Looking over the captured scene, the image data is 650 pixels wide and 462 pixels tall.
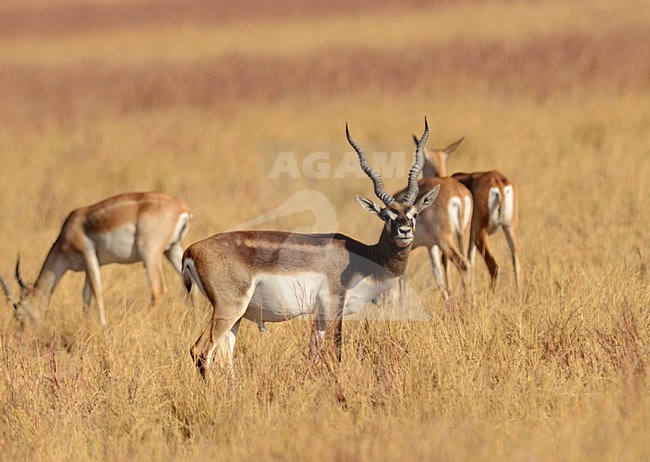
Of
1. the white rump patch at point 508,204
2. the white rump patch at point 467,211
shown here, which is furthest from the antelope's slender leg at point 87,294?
the white rump patch at point 508,204

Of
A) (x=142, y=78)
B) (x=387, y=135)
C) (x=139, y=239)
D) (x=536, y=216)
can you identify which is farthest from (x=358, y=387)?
(x=142, y=78)

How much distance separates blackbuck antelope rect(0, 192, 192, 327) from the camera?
9000 mm

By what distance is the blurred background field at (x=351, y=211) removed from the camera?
16.5 ft

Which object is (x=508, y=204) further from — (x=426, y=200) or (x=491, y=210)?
(x=426, y=200)

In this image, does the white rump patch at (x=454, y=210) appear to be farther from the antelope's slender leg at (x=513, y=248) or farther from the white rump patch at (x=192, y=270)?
the white rump patch at (x=192, y=270)

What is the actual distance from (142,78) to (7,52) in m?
7.99

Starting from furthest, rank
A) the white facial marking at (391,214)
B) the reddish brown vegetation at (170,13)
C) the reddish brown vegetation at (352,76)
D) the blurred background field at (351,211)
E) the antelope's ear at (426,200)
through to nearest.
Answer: the reddish brown vegetation at (170,13) → the reddish brown vegetation at (352,76) → the antelope's ear at (426,200) → the white facial marking at (391,214) → the blurred background field at (351,211)

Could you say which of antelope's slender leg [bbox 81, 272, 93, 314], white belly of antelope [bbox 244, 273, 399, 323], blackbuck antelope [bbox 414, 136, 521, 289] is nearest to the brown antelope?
blackbuck antelope [bbox 414, 136, 521, 289]

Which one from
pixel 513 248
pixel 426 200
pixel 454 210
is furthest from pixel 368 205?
pixel 513 248

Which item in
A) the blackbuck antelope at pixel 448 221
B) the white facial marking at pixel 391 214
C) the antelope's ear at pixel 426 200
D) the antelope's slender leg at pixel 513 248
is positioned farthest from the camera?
the blackbuck antelope at pixel 448 221

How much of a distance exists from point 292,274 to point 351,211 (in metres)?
5.91

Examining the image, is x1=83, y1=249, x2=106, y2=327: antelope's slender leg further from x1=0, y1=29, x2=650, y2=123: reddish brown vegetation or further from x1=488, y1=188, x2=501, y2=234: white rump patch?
x1=0, y1=29, x2=650, y2=123: reddish brown vegetation

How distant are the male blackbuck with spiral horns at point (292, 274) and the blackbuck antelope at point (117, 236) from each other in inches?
123

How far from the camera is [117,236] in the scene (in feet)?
29.8
